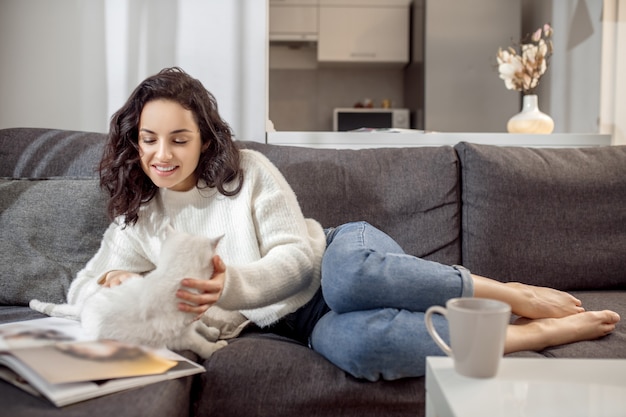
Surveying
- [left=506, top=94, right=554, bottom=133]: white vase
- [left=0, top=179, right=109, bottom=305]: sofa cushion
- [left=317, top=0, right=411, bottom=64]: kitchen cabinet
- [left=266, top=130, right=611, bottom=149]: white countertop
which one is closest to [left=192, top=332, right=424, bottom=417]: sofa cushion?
[left=0, top=179, right=109, bottom=305]: sofa cushion

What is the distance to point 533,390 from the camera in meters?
0.75

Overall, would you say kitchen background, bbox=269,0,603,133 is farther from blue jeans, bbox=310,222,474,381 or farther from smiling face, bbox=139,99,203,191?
smiling face, bbox=139,99,203,191

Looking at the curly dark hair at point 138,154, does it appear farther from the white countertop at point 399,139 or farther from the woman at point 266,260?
the white countertop at point 399,139

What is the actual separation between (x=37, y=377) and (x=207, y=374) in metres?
0.33

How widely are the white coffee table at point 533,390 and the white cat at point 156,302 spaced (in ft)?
1.48

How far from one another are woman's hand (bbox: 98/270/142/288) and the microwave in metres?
3.33

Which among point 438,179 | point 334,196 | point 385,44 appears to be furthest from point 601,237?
point 385,44

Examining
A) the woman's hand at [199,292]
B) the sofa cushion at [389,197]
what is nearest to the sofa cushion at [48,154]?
the sofa cushion at [389,197]

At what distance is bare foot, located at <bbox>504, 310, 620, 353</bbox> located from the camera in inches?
48.8

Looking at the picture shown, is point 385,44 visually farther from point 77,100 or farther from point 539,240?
point 539,240

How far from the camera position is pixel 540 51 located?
244 cm

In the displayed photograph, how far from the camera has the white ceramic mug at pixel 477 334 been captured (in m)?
0.73

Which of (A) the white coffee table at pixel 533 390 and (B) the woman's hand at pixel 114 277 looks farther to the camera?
(B) the woman's hand at pixel 114 277

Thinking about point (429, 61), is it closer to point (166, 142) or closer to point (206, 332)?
point (166, 142)
